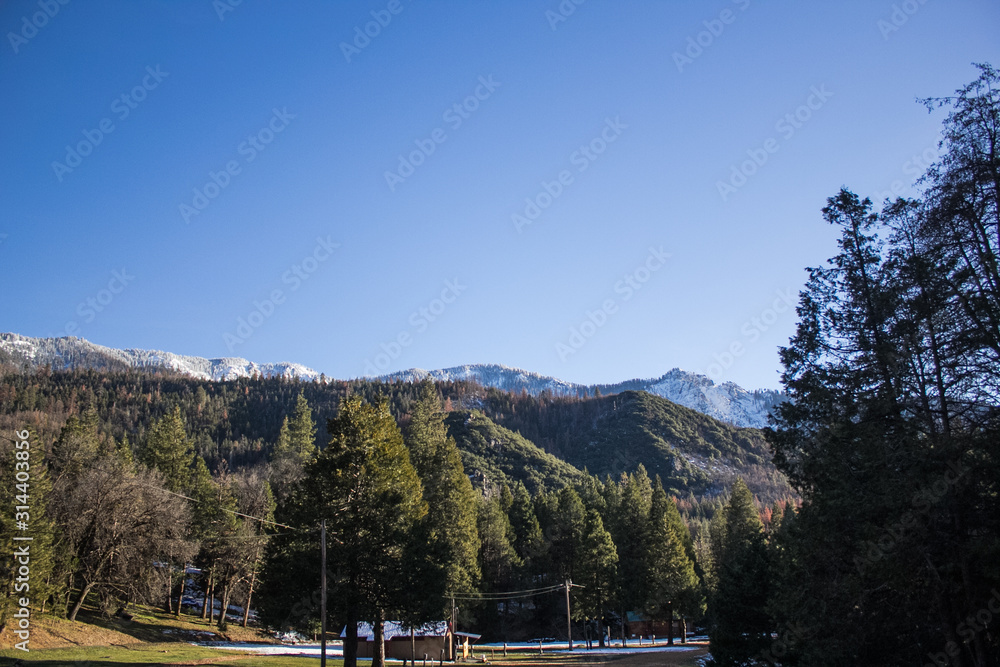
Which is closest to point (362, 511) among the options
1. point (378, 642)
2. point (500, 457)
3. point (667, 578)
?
point (378, 642)

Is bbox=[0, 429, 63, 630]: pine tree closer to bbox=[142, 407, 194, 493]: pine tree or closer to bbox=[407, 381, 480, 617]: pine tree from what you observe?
bbox=[407, 381, 480, 617]: pine tree

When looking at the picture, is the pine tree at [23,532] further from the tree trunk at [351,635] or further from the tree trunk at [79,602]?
the tree trunk at [351,635]

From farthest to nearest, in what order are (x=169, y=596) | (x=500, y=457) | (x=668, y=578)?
(x=500, y=457) → (x=668, y=578) → (x=169, y=596)

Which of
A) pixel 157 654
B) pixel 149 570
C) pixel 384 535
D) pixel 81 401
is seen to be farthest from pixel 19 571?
pixel 81 401

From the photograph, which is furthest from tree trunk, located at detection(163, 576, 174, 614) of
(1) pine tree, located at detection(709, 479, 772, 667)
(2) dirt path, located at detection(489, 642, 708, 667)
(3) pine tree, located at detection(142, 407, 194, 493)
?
(1) pine tree, located at detection(709, 479, 772, 667)

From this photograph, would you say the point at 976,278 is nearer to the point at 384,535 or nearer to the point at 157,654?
the point at 384,535

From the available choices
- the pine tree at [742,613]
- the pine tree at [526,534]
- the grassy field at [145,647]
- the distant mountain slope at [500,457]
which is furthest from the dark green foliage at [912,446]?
the distant mountain slope at [500,457]

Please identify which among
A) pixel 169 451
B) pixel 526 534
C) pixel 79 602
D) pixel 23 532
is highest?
pixel 169 451

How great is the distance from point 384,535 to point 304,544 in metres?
3.42

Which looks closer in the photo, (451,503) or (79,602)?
(79,602)

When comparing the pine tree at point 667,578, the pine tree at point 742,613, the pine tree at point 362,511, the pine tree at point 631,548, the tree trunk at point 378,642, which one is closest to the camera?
the pine tree at point 362,511

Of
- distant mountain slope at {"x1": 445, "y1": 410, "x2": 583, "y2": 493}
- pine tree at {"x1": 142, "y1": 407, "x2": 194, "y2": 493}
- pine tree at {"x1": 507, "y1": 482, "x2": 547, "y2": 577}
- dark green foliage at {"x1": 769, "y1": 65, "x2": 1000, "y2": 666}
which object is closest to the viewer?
dark green foliage at {"x1": 769, "y1": 65, "x2": 1000, "y2": 666}

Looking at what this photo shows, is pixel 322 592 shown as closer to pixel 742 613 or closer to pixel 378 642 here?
pixel 378 642

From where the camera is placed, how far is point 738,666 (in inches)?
1121
